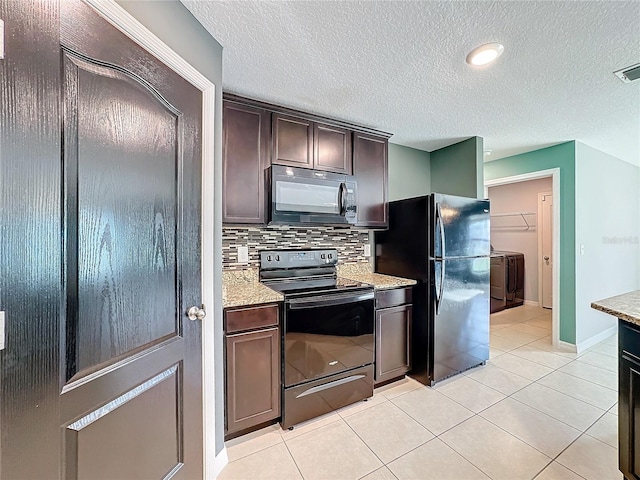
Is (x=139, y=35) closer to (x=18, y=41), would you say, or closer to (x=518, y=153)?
(x=18, y=41)

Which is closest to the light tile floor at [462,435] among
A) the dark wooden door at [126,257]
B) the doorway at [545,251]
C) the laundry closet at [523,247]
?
the dark wooden door at [126,257]

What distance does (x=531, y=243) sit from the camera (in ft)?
17.2

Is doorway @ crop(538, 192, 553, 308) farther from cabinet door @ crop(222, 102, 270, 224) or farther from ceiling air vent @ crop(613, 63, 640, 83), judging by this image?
cabinet door @ crop(222, 102, 270, 224)

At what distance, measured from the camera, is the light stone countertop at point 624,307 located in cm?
127

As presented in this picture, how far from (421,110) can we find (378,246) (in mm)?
1327

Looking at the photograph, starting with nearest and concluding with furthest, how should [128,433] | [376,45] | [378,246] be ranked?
[128,433], [376,45], [378,246]

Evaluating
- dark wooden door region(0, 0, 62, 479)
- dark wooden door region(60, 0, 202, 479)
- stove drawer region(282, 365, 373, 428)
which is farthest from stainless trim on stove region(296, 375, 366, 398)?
dark wooden door region(0, 0, 62, 479)

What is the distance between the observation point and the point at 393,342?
2422 mm

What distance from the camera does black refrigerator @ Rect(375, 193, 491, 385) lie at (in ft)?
7.91

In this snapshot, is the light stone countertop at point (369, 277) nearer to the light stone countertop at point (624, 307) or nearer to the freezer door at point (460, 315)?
the freezer door at point (460, 315)

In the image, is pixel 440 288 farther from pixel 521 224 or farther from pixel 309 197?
pixel 521 224

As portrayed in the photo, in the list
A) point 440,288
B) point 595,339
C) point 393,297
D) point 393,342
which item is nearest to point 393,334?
point 393,342

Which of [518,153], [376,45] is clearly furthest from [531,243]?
[376,45]

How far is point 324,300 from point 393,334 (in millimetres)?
845
